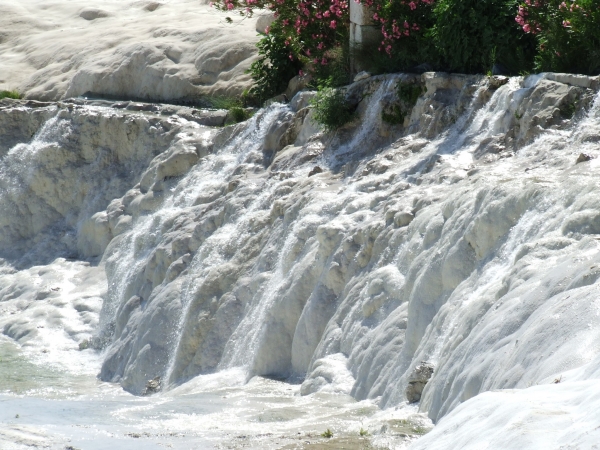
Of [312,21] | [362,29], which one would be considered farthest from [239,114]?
[362,29]

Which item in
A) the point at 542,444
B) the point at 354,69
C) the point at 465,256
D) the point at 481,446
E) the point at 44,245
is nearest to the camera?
the point at 542,444

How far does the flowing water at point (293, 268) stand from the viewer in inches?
270

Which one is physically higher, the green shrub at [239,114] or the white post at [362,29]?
the white post at [362,29]

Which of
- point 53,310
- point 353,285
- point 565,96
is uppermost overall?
point 565,96

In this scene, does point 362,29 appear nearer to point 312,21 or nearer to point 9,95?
point 312,21

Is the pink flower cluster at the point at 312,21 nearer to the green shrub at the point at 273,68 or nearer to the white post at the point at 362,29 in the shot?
the white post at the point at 362,29

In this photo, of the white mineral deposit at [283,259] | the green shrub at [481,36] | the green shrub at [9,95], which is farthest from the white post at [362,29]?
the green shrub at [9,95]

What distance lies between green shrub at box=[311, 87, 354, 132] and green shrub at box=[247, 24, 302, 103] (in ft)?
11.7

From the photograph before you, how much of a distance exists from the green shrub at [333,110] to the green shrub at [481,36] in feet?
5.12

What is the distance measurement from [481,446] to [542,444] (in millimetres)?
354

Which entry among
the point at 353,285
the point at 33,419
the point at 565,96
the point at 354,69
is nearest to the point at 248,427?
the point at 33,419

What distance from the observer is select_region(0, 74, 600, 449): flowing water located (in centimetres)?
686

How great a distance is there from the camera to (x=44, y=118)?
66.7ft

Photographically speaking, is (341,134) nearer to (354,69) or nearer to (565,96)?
(354,69)
